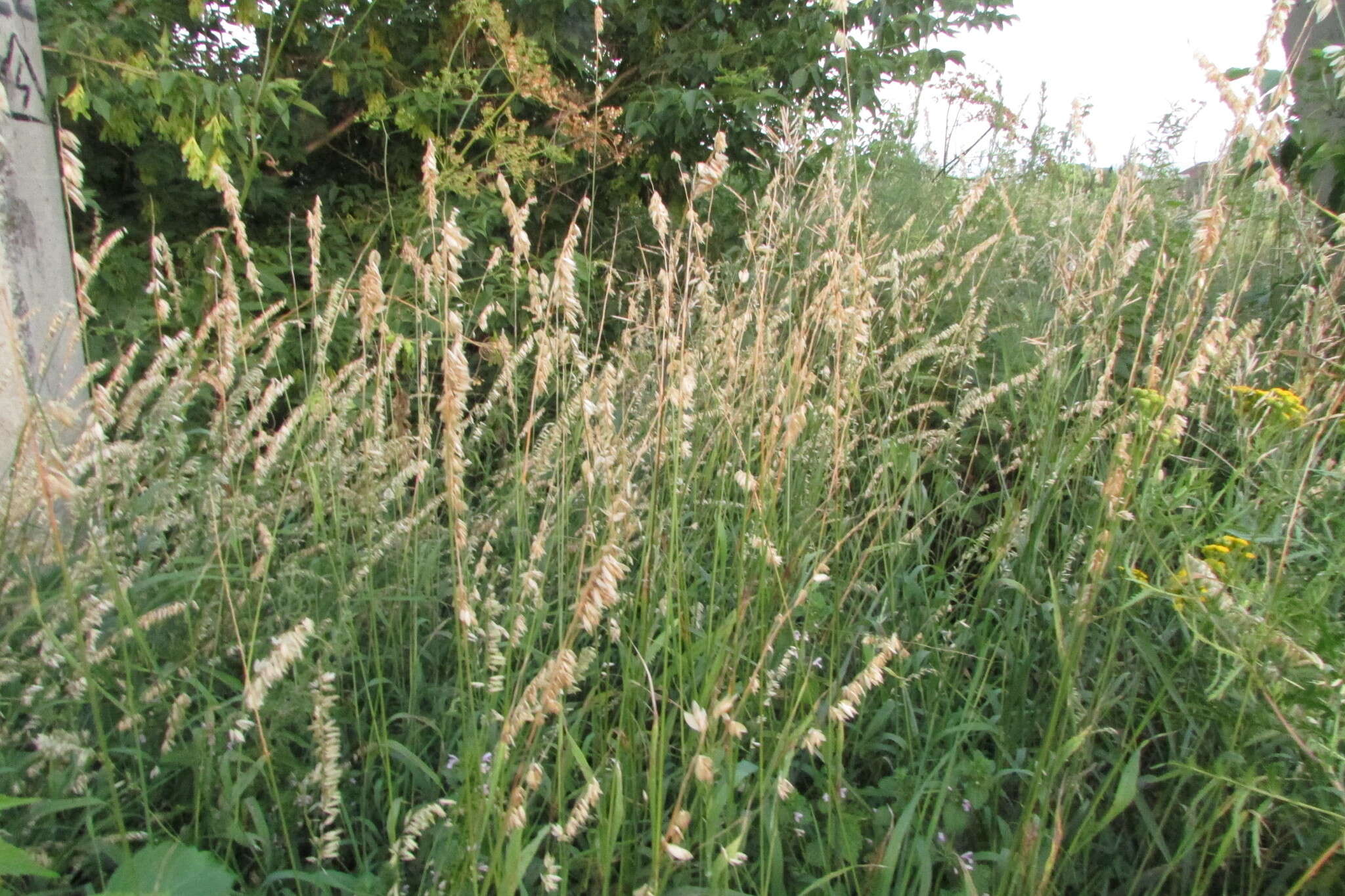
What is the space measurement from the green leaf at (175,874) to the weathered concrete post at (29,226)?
1.16m

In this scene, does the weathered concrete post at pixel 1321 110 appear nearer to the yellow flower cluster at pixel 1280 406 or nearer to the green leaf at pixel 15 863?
the yellow flower cluster at pixel 1280 406

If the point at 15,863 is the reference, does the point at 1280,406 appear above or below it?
above

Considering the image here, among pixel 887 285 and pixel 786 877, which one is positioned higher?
pixel 887 285

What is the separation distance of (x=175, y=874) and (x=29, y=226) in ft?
5.26

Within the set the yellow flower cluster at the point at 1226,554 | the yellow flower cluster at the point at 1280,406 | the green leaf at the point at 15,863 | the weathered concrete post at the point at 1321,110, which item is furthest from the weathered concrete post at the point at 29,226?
the weathered concrete post at the point at 1321,110

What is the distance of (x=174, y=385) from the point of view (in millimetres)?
1803

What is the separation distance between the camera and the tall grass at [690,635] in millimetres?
1240

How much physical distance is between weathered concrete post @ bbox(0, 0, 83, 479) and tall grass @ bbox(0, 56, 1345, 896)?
0.30m

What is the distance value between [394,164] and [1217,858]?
3.71 metres

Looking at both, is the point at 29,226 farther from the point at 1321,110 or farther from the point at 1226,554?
the point at 1321,110

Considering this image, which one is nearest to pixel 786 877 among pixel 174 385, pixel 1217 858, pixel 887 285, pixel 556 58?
pixel 1217 858

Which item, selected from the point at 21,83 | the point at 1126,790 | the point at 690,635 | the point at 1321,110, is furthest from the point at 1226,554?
the point at 21,83

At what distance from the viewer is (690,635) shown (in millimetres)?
1551

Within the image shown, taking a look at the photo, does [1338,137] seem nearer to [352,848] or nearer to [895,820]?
[895,820]
